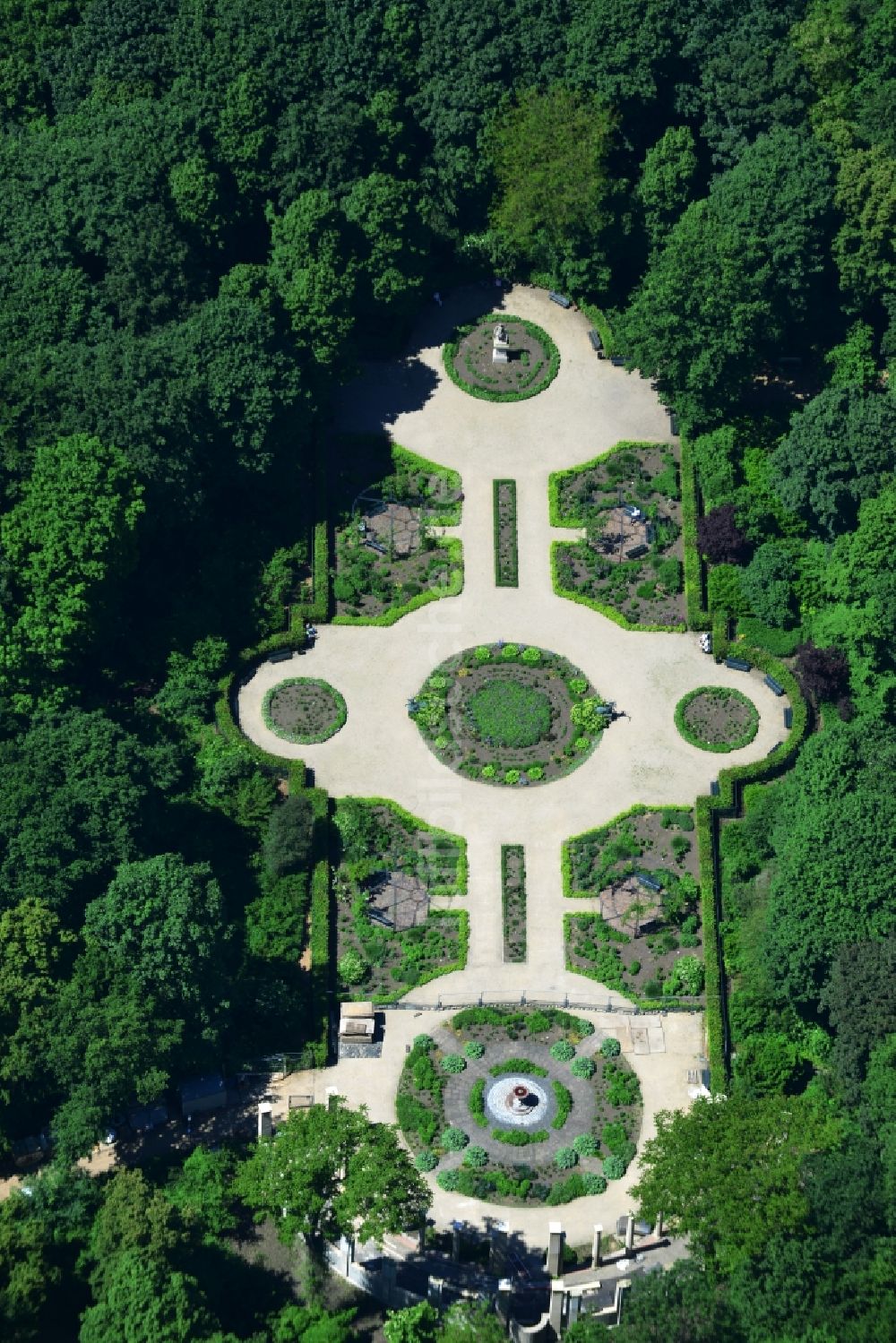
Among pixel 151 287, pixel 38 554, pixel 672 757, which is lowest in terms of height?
pixel 672 757

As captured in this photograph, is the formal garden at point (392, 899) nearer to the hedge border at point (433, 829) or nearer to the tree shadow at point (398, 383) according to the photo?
the hedge border at point (433, 829)

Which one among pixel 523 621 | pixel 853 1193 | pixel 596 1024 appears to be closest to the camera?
pixel 853 1193

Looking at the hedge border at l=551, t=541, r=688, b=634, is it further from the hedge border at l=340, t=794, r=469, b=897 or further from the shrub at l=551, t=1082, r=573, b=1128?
the shrub at l=551, t=1082, r=573, b=1128

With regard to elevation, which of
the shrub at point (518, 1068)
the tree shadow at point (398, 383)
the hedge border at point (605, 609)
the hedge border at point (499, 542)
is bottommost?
the shrub at point (518, 1068)

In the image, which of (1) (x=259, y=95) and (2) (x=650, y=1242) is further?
(1) (x=259, y=95)

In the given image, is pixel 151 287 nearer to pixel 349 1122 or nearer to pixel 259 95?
pixel 259 95

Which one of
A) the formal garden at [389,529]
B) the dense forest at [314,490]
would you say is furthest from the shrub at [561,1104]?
the formal garden at [389,529]

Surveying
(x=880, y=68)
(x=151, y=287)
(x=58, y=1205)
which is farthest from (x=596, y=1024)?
(x=880, y=68)
